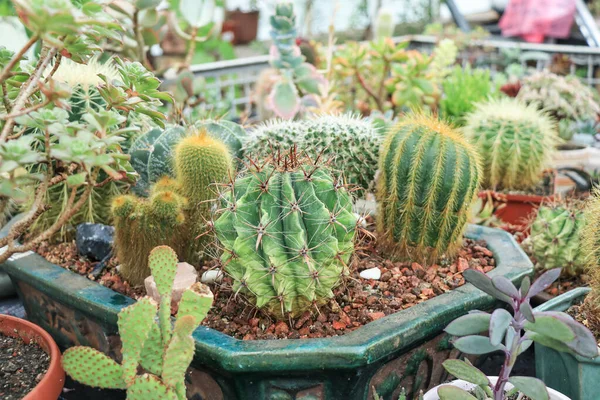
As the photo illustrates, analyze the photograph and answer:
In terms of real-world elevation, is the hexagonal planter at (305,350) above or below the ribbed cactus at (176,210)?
below

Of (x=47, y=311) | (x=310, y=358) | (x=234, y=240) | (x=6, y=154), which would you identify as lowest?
(x=47, y=311)

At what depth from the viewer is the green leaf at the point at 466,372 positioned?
A: 1.14m

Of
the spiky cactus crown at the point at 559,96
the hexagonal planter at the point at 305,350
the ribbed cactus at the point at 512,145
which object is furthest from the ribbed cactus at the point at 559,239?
the spiky cactus crown at the point at 559,96

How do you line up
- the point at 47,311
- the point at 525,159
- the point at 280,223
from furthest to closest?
the point at 525,159 → the point at 47,311 → the point at 280,223

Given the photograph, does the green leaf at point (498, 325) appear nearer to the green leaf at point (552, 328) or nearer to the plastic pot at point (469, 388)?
the green leaf at point (552, 328)

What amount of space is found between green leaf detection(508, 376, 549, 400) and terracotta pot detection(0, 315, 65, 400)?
2.91ft

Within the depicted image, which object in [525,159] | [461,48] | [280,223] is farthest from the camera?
[461,48]

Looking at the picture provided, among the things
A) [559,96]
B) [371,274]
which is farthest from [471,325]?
[559,96]

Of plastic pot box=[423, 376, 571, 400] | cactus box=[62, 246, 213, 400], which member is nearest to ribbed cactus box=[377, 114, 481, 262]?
plastic pot box=[423, 376, 571, 400]

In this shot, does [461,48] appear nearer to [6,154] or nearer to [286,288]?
[286,288]

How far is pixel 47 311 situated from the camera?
1.66 m

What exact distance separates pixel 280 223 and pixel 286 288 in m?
0.14

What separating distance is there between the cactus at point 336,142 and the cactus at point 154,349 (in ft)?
2.36

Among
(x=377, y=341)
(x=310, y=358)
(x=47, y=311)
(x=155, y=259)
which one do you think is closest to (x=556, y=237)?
(x=377, y=341)
